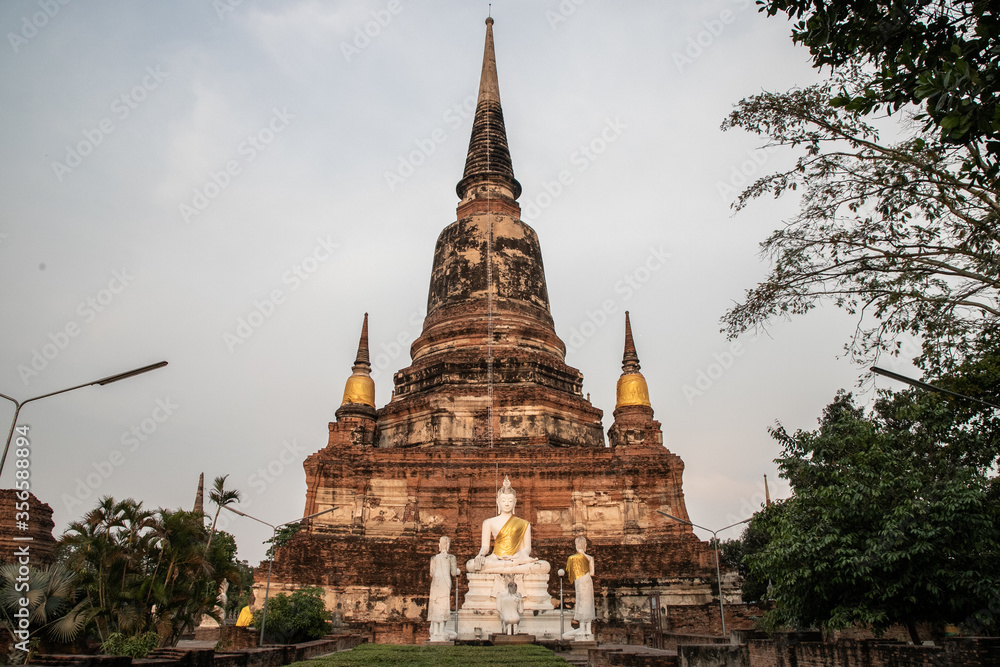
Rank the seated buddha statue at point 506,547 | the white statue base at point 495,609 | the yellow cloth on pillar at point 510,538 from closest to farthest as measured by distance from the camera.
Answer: the white statue base at point 495,609
the seated buddha statue at point 506,547
the yellow cloth on pillar at point 510,538

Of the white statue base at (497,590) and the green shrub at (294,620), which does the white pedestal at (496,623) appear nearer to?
the white statue base at (497,590)

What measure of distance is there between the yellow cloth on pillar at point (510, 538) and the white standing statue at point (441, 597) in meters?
1.28

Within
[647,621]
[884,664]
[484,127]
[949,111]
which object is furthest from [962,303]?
[484,127]

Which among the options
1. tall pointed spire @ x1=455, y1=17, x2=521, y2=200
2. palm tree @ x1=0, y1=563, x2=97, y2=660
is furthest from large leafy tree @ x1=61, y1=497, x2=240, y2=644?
tall pointed spire @ x1=455, y1=17, x2=521, y2=200

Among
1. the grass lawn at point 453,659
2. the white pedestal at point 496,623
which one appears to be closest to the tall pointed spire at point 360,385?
the white pedestal at point 496,623

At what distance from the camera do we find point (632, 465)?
25.3 m

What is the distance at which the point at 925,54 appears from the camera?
673cm

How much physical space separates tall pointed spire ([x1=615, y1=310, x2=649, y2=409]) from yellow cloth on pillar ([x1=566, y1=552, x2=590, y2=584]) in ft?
45.1

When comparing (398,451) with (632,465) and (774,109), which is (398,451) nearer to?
(632,465)

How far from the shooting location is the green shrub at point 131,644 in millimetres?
14477

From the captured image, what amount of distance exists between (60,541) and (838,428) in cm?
1662

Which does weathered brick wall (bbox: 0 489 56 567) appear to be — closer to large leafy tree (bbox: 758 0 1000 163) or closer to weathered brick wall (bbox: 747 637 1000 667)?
→ weathered brick wall (bbox: 747 637 1000 667)

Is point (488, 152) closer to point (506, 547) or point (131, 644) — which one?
point (506, 547)

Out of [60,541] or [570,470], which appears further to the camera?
[570,470]
